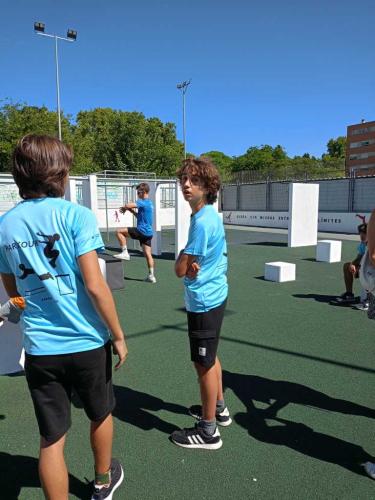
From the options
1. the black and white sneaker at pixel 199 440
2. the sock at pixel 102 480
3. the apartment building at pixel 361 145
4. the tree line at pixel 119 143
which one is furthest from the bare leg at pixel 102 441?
the apartment building at pixel 361 145

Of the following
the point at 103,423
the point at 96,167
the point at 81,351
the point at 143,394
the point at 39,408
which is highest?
the point at 96,167

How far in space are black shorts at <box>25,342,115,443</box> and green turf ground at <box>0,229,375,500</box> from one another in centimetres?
74

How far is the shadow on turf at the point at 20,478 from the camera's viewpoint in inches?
84.0

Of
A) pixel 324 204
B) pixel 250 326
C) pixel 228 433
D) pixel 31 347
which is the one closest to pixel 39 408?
pixel 31 347

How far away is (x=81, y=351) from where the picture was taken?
164 cm

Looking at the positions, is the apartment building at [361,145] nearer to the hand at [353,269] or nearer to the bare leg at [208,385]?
the hand at [353,269]

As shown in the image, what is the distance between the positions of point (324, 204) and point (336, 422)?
62.2 ft

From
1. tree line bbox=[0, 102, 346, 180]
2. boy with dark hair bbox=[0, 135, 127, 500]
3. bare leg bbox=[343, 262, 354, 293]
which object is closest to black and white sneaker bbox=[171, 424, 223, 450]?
boy with dark hair bbox=[0, 135, 127, 500]

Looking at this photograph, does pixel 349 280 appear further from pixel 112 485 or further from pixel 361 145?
pixel 361 145

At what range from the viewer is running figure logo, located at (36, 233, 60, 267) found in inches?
61.0

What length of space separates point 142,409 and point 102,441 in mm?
1148

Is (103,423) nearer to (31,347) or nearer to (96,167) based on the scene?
(31,347)

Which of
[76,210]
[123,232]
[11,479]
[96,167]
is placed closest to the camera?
[76,210]

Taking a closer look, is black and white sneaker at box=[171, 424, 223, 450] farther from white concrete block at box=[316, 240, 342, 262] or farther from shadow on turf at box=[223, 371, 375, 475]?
white concrete block at box=[316, 240, 342, 262]
